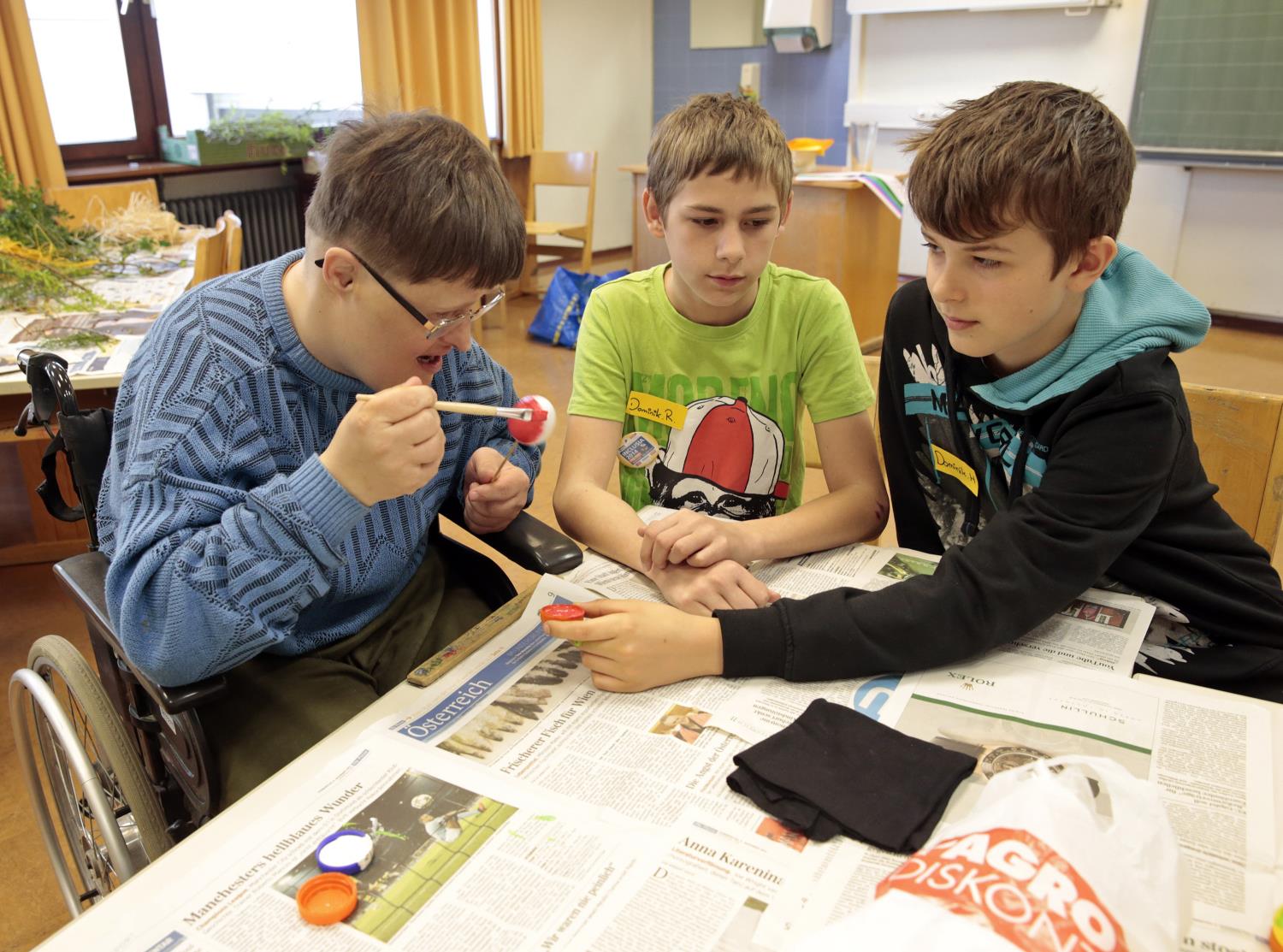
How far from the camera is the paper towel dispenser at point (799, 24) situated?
6000 millimetres

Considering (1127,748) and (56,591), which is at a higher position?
(1127,748)

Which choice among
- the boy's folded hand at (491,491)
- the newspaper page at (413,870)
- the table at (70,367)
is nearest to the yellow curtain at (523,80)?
the table at (70,367)

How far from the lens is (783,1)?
599 centimetres

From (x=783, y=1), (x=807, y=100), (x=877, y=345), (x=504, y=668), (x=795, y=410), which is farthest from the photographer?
(x=807, y=100)

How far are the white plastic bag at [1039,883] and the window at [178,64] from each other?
180 inches

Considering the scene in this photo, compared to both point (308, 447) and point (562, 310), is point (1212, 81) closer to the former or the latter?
point (562, 310)

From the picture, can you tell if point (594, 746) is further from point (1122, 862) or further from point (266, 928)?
point (1122, 862)

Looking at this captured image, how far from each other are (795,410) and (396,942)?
1.11 meters

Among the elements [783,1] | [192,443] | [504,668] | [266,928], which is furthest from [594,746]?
[783,1]

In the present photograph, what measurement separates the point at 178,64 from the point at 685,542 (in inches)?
196

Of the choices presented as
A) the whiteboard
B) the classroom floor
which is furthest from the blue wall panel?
the classroom floor

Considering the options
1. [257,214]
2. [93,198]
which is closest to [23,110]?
[93,198]

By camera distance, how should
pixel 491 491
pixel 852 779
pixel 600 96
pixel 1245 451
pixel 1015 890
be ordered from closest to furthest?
1. pixel 1015 890
2. pixel 852 779
3. pixel 491 491
4. pixel 1245 451
5. pixel 600 96

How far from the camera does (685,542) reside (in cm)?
117
